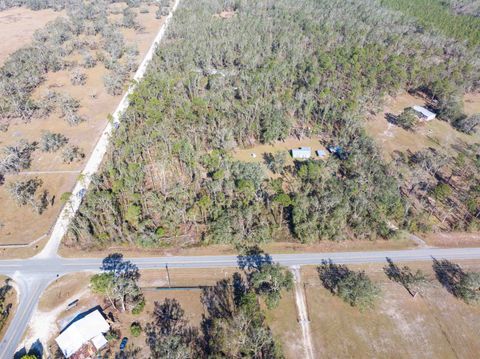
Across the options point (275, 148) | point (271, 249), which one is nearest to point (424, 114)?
point (275, 148)

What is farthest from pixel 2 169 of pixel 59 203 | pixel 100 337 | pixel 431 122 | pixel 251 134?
pixel 431 122

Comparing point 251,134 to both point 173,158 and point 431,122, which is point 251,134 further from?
point 431,122

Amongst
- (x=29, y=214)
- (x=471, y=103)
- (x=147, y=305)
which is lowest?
(x=29, y=214)

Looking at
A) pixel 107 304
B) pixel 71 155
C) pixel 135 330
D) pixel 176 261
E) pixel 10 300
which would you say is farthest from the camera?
pixel 71 155

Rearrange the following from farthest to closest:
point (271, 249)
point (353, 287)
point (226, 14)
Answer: point (226, 14)
point (271, 249)
point (353, 287)

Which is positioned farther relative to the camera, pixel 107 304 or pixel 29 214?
pixel 29 214

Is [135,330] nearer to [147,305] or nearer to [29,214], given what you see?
[147,305]

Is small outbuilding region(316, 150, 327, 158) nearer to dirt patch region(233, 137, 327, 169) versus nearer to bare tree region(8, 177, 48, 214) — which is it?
dirt patch region(233, 137, 327, 169)
